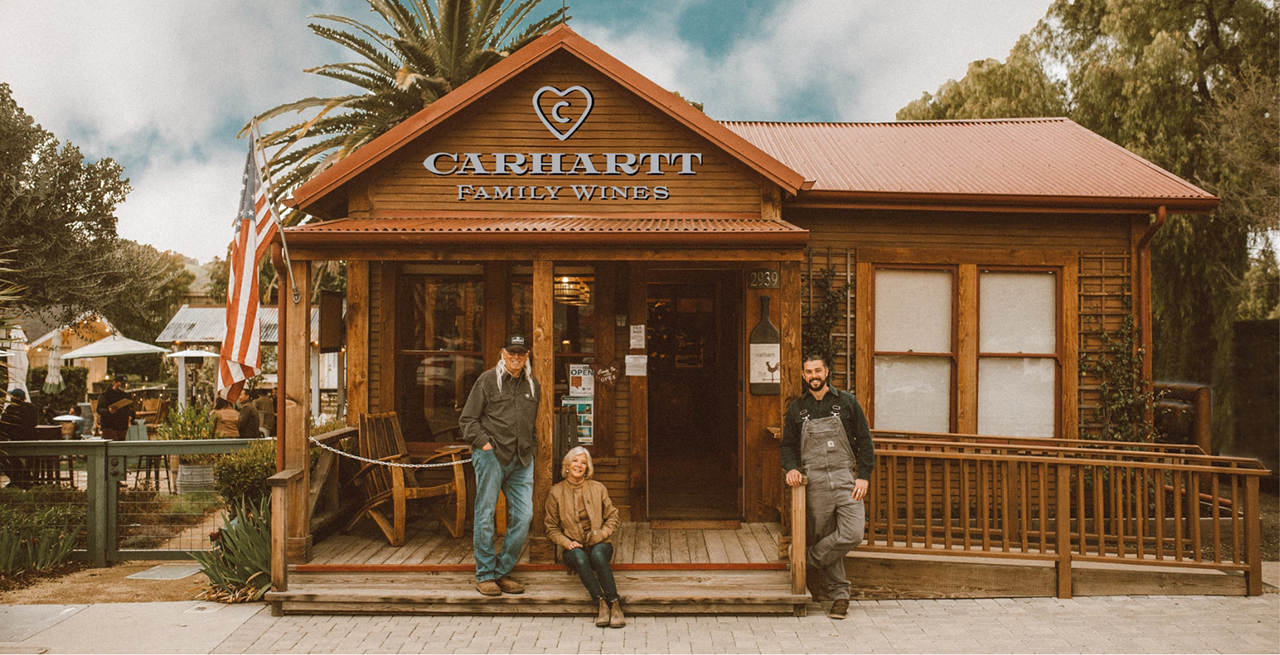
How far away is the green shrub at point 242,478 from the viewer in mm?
6723

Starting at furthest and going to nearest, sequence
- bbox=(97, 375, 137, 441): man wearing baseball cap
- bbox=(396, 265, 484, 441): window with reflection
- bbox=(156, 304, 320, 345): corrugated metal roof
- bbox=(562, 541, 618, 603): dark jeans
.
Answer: bbox=(156, 304, 320, 345): corrugated metal roof < bbox=(97, 375, 137, 441): man wearing baseball cap < bbox=(396, 265, 484, 441): window with reflection < bbox=(562, 541, 618, 603): dark jeans

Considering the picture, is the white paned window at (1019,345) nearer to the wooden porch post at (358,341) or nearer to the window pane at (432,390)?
the window pane at (432,390)

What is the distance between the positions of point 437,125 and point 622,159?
1854mm

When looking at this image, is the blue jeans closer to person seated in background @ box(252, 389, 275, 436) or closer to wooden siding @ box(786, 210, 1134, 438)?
wooden siding @ box(786, 210, 1134, 438)

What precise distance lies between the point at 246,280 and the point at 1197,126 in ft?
57.7

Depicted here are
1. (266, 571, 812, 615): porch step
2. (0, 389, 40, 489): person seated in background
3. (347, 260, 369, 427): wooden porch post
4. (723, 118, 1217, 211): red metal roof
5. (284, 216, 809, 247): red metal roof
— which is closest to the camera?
(266, 571, 812, 615): porch step

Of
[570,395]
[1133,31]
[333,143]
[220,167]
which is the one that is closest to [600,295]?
[570,395]

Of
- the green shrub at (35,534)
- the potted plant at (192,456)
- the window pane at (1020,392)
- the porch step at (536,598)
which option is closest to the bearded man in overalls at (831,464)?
the porch step at (536,598)

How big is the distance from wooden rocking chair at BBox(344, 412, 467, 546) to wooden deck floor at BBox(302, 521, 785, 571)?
15 centimetres

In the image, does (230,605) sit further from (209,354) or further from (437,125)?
(209,354)

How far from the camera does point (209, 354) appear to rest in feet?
61.6

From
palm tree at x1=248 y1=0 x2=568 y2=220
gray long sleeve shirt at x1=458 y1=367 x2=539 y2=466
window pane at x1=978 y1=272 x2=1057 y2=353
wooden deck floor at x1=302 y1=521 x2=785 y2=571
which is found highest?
palm tree at x1=248 y1=0 x2=568 y2=220

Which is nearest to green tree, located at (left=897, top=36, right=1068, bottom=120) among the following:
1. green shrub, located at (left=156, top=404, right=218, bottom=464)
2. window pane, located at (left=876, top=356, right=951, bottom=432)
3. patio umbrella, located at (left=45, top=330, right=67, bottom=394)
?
window pane, located at (left=876, top=356, right=951, bottom=432)

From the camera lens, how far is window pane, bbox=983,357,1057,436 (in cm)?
788
